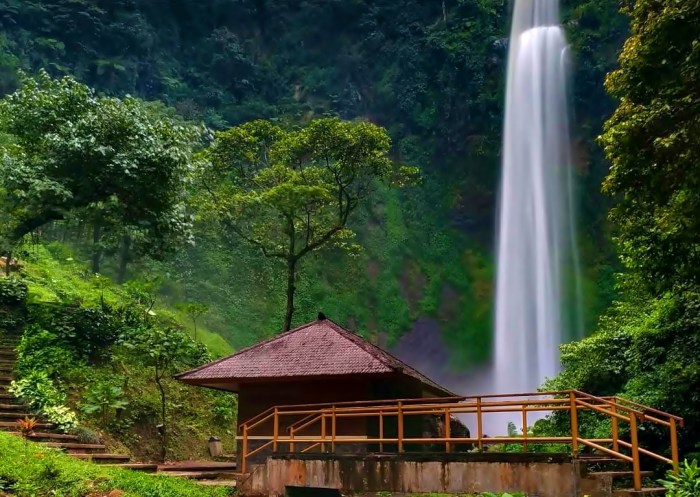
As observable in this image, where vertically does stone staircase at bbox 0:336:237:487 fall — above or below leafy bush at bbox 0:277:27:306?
below

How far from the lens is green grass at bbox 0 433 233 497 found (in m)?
9.52

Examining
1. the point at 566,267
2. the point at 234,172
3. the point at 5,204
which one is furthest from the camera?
the point at 566,267

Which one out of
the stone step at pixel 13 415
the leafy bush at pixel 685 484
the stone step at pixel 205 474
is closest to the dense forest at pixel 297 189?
the stone step at pixel 13 415

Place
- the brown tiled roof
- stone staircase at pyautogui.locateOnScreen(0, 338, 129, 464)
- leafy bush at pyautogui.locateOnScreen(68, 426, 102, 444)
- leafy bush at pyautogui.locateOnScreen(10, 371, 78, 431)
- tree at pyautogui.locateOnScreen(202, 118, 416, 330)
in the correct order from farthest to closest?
tree at pyautogui.locateOnScreen(202, 118, 416, 330), leafy bush at pyautogui.locateOnScreen(10, 371, 78, 431), leafy bush at pyautogui.locateOnScreen(68, 426, 102, 444), stone staircase at pyautogui.locateOnScreen(0, 338, 129, 464), the brown tiled roof

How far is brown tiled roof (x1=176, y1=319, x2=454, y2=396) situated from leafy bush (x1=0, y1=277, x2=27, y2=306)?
766cm

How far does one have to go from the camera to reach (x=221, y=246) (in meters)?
33.7

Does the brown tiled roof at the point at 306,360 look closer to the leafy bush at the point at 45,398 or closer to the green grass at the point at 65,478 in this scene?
the green grass at the point at 65,478

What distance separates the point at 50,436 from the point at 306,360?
16.6 ft

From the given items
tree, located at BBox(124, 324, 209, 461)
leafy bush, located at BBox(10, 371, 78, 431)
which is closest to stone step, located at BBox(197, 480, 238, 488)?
leafy bush, located at BBox(10, 371, 78, 431)

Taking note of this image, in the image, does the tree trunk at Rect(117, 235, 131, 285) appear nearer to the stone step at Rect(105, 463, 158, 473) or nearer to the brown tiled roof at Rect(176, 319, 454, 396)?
the brown tiled roof at Rect(176, 319, 454, 396)

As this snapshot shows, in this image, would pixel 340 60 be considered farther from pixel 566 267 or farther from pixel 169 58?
pixel 566 267

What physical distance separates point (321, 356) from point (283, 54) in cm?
3198

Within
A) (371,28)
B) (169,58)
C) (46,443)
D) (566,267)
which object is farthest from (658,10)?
(169,58)

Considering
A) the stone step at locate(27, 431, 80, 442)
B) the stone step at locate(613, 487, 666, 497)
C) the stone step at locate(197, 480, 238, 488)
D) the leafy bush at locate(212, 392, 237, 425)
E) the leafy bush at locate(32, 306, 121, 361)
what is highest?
the leafy bush at locate(32, 306, 121, 361)
